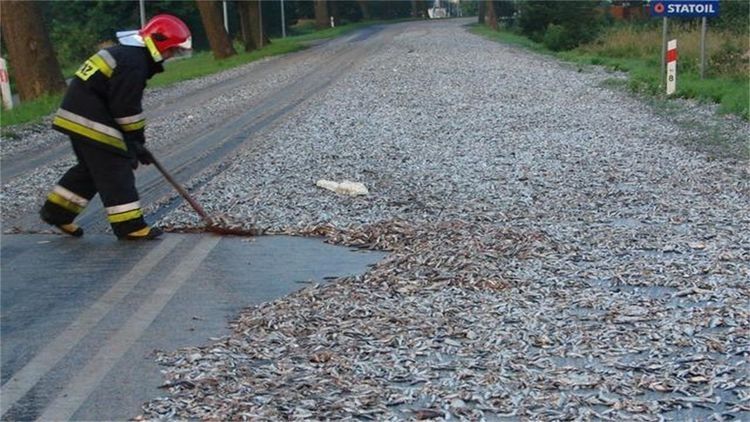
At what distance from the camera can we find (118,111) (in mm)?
8695

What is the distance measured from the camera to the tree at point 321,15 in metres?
82.4

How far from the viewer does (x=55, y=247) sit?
8648mm

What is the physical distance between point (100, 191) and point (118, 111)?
0.66 metres

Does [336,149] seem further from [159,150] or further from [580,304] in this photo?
[580,304]

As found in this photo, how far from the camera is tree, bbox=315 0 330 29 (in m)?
82.4

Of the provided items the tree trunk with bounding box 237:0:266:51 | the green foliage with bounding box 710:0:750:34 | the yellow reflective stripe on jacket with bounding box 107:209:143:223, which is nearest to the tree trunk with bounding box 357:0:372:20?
the tree trunk with bounding box 237:0:266:51

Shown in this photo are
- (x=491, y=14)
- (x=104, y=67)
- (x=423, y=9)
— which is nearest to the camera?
(x=104, y=67)

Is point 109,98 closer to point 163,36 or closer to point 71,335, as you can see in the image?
point 163,36

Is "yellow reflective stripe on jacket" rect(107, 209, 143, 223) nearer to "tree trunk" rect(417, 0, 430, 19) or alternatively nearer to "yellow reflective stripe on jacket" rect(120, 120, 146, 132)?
"yellow reflective stripe on jacket" rect(120, 120, 146, 132)

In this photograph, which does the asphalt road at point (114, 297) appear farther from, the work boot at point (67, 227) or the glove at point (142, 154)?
the glove at point (142, 154)

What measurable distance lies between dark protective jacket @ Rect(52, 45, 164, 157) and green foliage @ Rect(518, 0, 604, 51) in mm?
38185

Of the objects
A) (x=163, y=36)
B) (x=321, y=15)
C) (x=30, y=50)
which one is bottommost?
(x=321, y=15)

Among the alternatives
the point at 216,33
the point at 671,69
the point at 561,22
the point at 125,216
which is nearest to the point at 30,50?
the point at 671,69

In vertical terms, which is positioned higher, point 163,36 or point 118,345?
point 163,36
